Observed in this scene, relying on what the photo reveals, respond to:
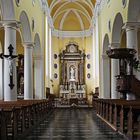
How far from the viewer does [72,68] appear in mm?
29484

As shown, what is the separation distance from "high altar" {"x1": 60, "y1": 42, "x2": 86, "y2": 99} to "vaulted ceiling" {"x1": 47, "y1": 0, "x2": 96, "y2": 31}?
1.90 m

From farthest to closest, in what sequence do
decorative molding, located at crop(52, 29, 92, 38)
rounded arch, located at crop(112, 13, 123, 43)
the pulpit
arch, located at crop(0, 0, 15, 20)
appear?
decorative molding, located at crop(52, 29, 92, 38)
rounded arch, located at crop(112, 13, 123, 43)
arch, located at crop(0, 0, 15, 20)
the pulpit

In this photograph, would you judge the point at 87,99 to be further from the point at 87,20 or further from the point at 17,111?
the point at 17,111

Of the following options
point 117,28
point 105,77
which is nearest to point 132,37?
point 117,28

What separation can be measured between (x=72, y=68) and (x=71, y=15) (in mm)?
5079

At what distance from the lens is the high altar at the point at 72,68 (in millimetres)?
28656

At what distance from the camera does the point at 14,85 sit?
1183cm

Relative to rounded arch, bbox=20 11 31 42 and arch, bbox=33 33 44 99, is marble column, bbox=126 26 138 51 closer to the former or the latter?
rounded arch, bbox=20 11 31 42

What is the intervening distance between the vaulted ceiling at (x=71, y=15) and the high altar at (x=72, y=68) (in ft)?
6.22

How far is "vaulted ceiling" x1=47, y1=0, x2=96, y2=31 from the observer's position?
28000 mm

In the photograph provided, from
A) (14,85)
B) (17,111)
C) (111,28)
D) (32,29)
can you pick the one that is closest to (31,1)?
(32,29)

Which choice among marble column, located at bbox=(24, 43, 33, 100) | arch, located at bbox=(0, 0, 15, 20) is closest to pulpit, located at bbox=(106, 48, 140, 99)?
arch, located at bbox=(0, 0, 15, 20)

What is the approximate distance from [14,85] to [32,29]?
5.87 metres

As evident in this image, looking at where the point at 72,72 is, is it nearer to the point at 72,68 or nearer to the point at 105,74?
the point at 72,68
